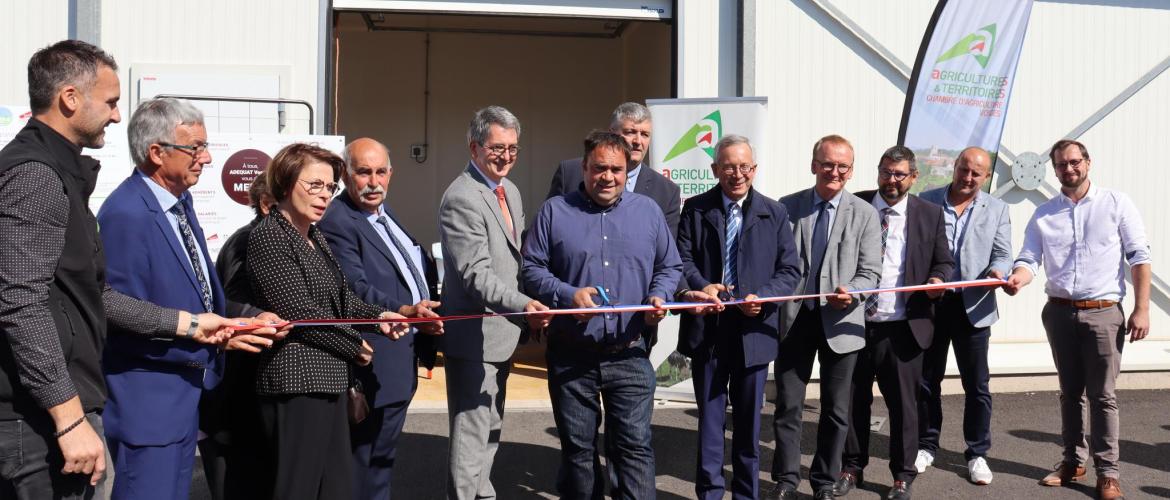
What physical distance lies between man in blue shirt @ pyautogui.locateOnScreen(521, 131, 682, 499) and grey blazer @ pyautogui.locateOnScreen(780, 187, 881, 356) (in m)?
1.15

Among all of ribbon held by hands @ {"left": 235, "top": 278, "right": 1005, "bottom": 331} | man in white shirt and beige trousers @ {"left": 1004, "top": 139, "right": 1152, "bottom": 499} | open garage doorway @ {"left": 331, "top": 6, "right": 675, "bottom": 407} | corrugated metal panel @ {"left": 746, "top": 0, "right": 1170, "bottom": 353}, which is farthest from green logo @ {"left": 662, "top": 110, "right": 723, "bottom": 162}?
open garage doorway @ {"left": 331, "top": 6, "right": 675, "bottom": 407}

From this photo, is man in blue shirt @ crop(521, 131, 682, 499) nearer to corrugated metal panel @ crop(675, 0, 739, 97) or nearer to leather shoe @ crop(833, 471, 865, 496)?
leather shoe @ crop(833, 471, 865, 496)

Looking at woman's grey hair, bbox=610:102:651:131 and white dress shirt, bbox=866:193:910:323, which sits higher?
woman's grey hair, bbox=610:102:651:131

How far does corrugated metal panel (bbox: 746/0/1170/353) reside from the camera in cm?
860

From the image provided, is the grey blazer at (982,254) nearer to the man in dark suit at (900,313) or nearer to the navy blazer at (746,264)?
the man in dark suit at (900,313)

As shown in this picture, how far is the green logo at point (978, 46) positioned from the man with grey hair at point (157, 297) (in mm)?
6184

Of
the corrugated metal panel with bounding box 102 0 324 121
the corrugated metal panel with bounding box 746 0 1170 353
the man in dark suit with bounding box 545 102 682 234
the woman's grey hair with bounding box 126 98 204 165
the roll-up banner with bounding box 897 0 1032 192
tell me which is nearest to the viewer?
the woman's grey hair with bounding box 126 98 204 165

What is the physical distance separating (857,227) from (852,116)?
3.89 m

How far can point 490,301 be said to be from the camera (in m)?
4.11

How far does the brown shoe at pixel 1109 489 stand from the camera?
5.25 m

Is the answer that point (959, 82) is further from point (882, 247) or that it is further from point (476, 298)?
point (476, 298)

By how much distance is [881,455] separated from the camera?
6.19 metres

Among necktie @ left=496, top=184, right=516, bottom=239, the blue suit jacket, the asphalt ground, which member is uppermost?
necktie @ left=496, top=184, right=516, bottom=239

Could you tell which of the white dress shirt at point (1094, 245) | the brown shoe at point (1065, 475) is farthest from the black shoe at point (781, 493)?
the white dress shirt at point (1094, 245)
